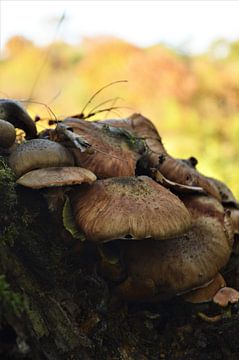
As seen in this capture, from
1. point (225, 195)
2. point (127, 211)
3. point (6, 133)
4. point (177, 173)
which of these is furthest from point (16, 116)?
point (225, 195)

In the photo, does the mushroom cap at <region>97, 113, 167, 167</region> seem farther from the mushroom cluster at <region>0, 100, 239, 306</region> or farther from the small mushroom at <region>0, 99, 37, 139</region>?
the small mushroom at <region>0, 99, 37, 139</region>

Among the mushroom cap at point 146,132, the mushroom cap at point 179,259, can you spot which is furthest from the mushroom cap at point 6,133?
the mushroom cap at point 179,259

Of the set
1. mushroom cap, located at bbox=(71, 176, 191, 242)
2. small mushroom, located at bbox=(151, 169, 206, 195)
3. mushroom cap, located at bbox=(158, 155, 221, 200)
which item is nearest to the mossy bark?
mushroom cap, located at bbox=(71, 176, 191, 242)

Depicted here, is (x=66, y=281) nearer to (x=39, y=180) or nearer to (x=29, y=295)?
(x=29, y=295)

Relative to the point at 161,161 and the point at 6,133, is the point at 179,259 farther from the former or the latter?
the point at 6,133

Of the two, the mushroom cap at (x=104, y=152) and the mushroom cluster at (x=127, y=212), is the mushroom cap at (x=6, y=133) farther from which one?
the mushroom cap at (x=104, y=152)

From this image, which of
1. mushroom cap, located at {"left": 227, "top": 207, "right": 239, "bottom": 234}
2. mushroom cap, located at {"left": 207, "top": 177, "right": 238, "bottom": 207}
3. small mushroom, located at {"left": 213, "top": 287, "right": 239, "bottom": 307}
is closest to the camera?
small mushroom, located at {"left": 213, "top": 287, "right": 239, "bottom": 307}
